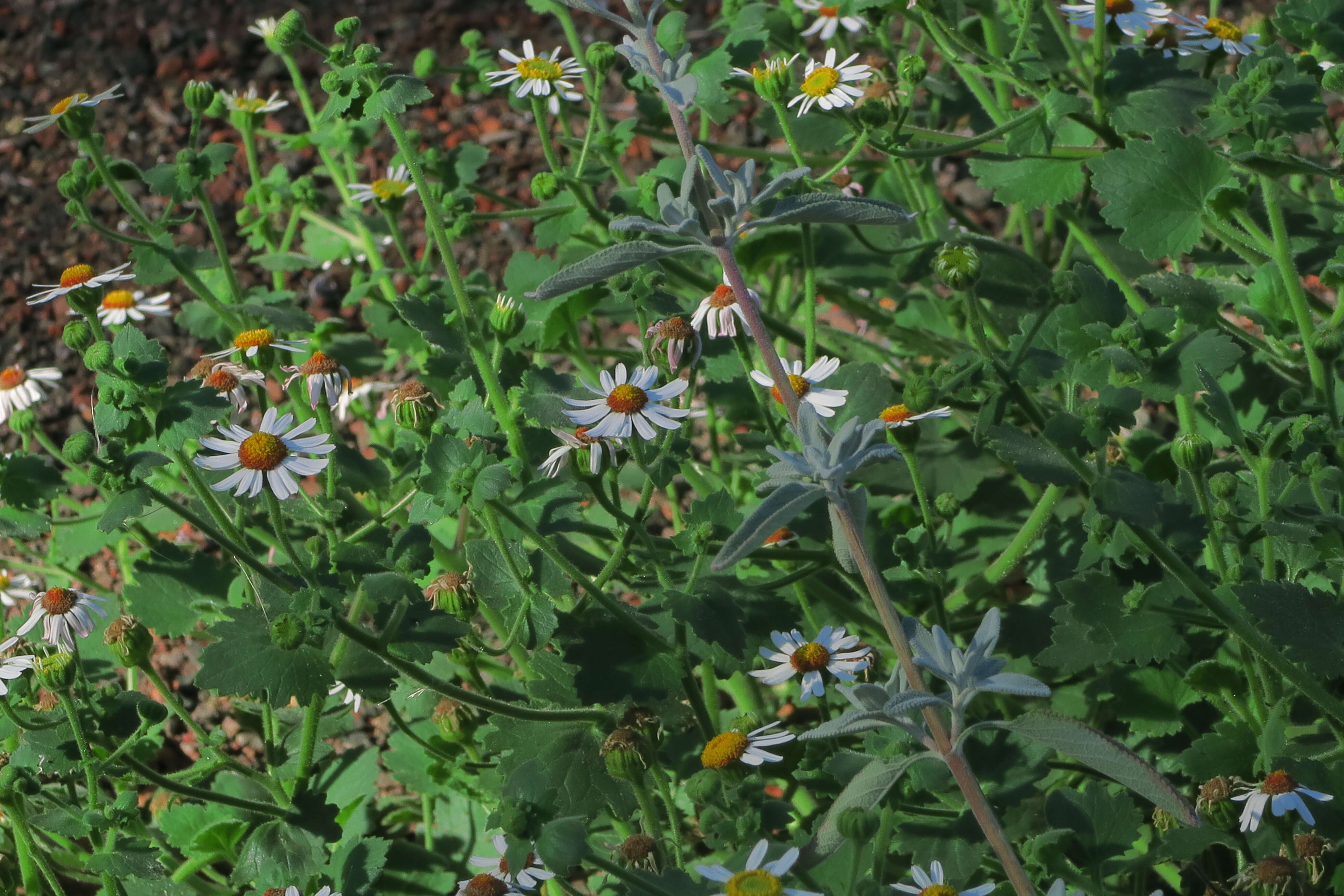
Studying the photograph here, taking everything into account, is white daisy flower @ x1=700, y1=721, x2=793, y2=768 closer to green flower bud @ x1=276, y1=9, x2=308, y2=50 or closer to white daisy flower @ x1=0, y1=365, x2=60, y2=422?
green flower bud @ x1=276, y1=9, x2=308, y2=50

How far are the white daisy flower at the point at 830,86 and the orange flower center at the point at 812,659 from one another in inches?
33.6

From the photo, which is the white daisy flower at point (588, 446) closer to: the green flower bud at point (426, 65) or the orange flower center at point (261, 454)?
the orange flower center at point (261, 454)

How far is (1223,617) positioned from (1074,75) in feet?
4.15

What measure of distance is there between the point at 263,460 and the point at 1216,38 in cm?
174

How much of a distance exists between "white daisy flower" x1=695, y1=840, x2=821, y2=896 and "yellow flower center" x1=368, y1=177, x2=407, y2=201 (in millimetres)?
1418

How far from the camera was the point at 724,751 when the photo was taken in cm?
148

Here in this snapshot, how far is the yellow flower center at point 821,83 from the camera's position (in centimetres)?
208

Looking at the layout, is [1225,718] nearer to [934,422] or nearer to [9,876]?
[934,422]

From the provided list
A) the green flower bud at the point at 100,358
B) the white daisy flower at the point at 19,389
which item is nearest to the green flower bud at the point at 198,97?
the white daisy flower at the point at 19,389

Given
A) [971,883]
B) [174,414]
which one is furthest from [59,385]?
[971,883]

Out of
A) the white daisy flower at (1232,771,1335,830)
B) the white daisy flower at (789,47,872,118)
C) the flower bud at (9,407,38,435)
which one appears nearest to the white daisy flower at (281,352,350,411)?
the flower bud at (9,407,38,435)

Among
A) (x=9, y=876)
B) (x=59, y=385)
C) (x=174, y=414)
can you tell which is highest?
(x=174, y=414)

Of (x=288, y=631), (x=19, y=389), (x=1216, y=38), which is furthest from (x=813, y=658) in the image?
(x=19, y=389)

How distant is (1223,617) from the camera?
54.2 inches
